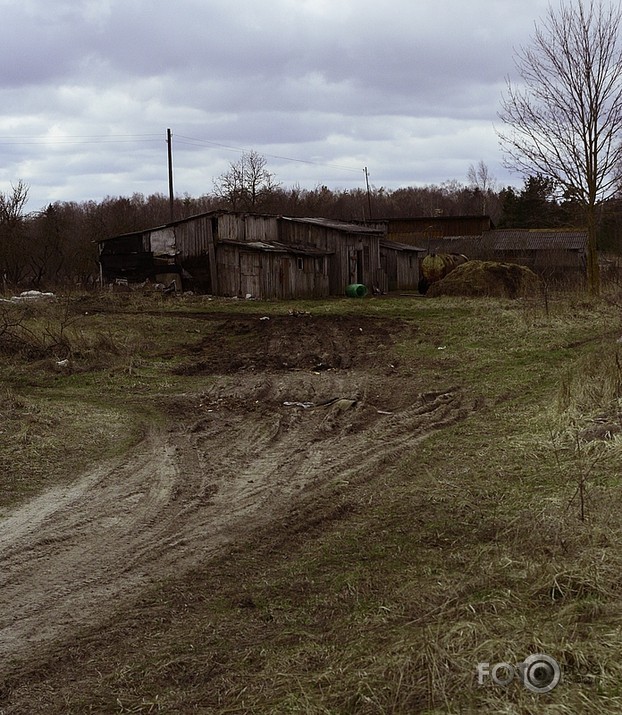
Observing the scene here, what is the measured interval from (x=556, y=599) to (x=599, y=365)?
7842 mm

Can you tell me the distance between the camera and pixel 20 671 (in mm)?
4625

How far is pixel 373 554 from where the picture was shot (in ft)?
20.1

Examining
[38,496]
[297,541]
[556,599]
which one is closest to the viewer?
[556,599]

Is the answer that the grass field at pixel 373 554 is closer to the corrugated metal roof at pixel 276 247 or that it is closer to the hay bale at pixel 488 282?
the hay bale at pixel 488 282

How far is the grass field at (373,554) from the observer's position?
4188 mm

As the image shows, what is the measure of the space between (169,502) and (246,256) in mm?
25247

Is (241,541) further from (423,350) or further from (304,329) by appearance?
(304,329)

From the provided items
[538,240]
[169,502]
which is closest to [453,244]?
[538,240]

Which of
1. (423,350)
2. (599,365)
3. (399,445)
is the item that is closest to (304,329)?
(423,350)

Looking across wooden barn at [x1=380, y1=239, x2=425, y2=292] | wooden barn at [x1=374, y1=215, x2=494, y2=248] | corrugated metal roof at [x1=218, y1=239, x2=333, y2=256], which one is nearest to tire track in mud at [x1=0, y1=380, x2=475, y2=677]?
corrugated metal roof at [x1=218, y1=239, x2=333, y2=256]

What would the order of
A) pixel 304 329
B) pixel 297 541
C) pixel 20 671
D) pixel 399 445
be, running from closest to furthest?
pixel 20 671, pixel 297 541, pixel 399 445, pixel 304 329
